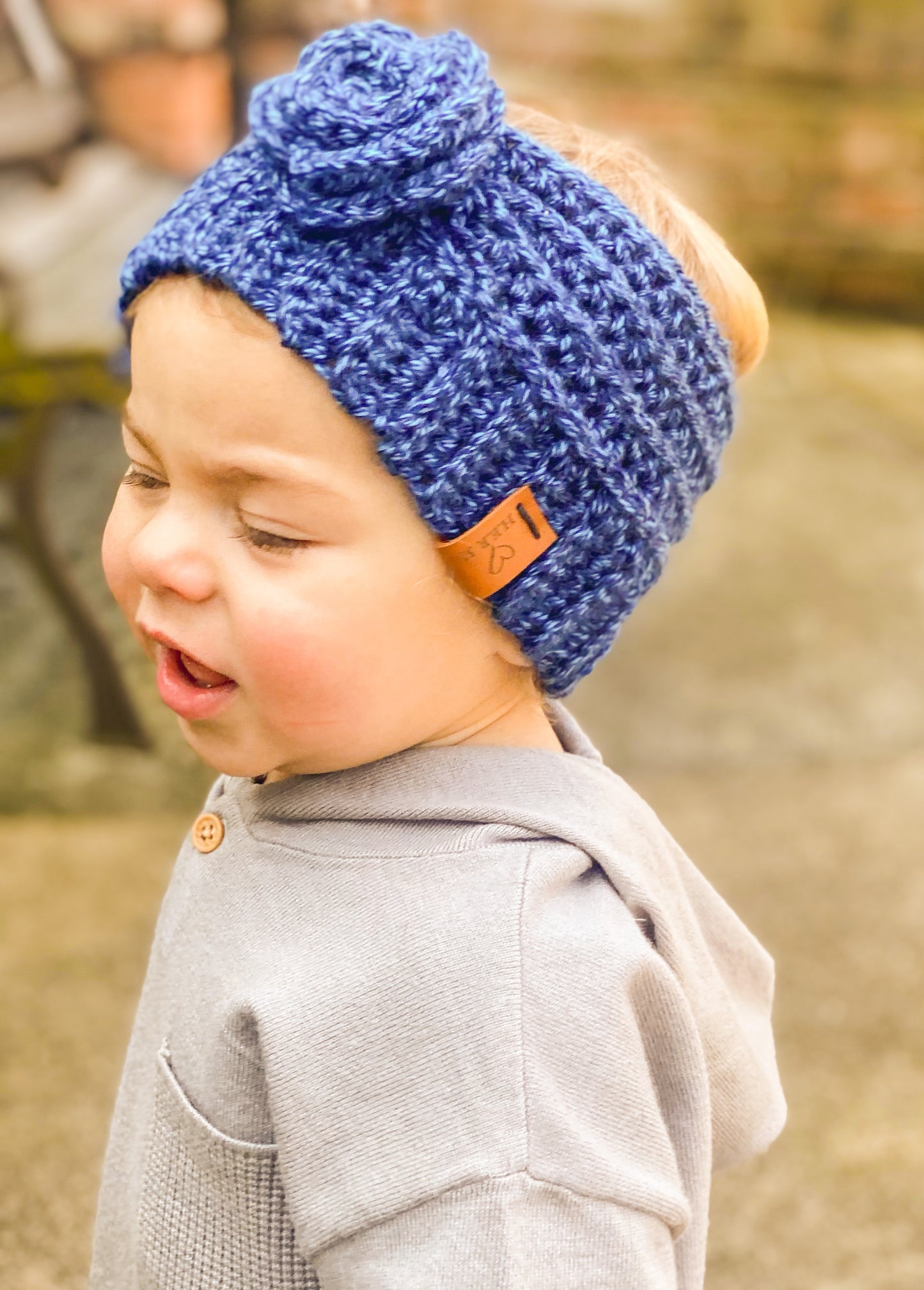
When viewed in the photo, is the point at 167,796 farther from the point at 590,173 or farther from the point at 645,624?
the point at 590,173

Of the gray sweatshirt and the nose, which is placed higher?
the nose

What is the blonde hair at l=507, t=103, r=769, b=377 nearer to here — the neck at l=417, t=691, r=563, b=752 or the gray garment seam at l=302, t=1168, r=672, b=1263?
the neck at l=417, t=691, r=563, b=752

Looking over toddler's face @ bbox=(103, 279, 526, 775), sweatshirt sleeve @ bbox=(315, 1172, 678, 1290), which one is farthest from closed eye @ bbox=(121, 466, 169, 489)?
sweatshirt sleeve @ bbox=(315, 1172, 678, 1290)

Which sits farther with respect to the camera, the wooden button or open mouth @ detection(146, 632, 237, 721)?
the wooden button

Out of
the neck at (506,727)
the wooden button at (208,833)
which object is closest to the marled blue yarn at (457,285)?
the neck at (506,727)

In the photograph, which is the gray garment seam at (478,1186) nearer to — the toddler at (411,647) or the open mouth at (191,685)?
the toddler at (411,647)

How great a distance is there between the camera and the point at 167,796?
3.08 m

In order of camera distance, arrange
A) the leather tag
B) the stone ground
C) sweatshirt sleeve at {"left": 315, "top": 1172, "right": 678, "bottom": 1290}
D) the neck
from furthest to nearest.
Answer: the stone ground → the neck → the leather tag → sweatshirt sleeve at {"left": 315, "top": 1172, "right": 678, "bottom": 1290}

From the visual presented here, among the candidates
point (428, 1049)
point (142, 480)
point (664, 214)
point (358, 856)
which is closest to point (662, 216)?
point (664, 214)

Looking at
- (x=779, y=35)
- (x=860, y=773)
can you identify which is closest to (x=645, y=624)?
(x=860, y=773)

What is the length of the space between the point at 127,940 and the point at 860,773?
189 centimetres

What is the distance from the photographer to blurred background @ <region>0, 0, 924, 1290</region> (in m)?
2.26

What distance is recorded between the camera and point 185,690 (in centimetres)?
106

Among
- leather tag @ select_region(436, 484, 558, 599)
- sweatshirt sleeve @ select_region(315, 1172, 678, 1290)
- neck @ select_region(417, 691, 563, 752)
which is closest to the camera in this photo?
sweatshirt sleeve @ select_region(315, 1172, 678, 1290)
